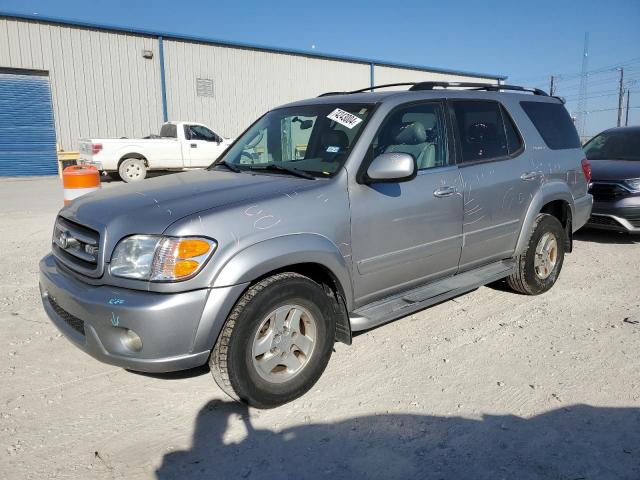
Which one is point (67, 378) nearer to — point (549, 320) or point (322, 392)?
point (322, 392)

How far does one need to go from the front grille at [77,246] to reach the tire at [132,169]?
1320 cm

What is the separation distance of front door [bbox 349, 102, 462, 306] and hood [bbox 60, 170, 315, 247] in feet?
1.75

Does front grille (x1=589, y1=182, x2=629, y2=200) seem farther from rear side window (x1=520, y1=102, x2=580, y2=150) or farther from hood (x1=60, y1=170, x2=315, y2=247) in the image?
hood (x1=60, y1=170, x2=315, y2=247)

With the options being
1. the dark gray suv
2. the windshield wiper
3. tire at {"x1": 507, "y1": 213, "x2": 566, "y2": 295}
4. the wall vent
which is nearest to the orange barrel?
the windshield wiper

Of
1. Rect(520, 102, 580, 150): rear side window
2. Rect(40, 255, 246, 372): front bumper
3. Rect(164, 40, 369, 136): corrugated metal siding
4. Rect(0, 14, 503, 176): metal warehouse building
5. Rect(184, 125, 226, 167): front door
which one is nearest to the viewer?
Rect(40, 255, 246, 372): front bumper

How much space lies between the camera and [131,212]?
2.91 meters

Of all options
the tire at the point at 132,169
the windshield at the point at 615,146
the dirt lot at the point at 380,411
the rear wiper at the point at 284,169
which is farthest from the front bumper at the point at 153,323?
the tire at the point at 132,169

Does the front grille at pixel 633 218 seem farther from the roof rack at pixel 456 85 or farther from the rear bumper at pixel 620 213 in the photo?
the roof rack at pixel 456 85

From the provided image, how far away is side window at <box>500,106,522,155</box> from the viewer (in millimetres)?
4637

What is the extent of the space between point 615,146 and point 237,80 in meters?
17.6

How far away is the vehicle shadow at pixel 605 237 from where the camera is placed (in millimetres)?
7516

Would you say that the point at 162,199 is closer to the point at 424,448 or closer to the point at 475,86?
the point at 424,448

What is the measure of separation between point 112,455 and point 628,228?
6990 mm

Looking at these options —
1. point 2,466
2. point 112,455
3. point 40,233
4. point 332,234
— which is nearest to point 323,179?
point 332,234
